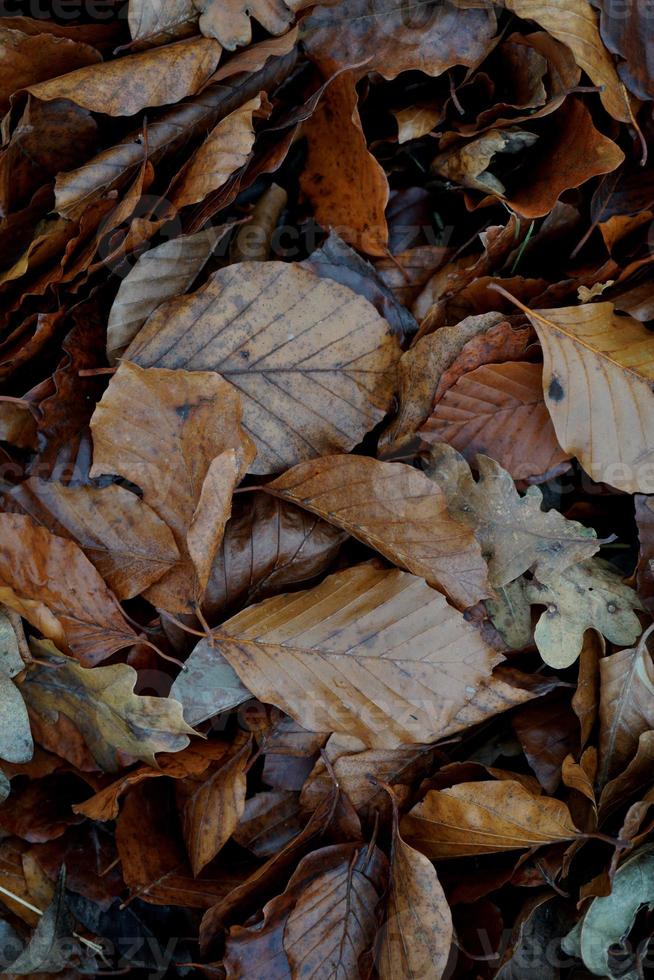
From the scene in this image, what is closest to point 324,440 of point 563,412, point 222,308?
point 222,308

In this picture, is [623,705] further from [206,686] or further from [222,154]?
[222,154]

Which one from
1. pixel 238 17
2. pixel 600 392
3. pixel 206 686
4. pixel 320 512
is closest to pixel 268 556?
pixel 320 512

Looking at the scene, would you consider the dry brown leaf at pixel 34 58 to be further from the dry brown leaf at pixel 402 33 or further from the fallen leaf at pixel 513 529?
the fallen leaf at pixel 513 529

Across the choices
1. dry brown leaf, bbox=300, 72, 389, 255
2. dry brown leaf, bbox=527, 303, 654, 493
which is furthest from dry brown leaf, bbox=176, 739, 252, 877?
dry brown leaf, bbox=300, 72, 389, 255

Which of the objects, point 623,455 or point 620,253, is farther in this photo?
point 620,253

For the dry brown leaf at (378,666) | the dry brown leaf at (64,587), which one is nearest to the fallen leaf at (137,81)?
the dry brown leaf at (64,587)

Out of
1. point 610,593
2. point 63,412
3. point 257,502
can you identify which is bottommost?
point 610,593

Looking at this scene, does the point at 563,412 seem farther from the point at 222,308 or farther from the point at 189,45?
the point at 189,45
